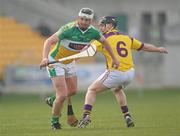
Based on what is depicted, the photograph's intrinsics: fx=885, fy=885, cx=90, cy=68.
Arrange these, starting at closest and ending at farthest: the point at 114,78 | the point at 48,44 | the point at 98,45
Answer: the point at 48,44, the point at 114,78, the point at 98,45

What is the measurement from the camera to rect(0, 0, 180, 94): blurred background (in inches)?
1347

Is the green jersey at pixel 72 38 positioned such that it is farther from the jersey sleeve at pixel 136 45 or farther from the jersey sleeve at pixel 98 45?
the jersey sleeve at pixel 136 45

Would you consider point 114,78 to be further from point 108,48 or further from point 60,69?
point 60,69

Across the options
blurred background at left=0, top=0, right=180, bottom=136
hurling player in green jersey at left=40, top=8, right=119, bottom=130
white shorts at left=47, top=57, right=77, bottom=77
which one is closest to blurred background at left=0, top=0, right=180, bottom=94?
blurred background at left=0, top=0, right=180, bottom=136

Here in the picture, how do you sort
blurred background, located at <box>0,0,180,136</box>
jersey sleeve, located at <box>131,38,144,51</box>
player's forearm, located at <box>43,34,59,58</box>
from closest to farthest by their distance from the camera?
1. player's forearm, located at <box>43,34,59,58</box>
2. jersey sleeve, located at <box>131,38,144,51</box>
3. blurred background, located at <box>0,0,180,136</box>

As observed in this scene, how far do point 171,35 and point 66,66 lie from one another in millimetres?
23962

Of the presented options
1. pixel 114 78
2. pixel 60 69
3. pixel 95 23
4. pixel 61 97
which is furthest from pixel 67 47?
pixel 95 23

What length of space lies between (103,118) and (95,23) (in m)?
19.1

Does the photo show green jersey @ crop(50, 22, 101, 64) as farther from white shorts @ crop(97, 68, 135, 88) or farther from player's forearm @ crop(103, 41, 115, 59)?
Result: white shorts @ crop(97, 68, 135, 88)

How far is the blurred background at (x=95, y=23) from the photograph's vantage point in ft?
112

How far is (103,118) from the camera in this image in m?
19.5

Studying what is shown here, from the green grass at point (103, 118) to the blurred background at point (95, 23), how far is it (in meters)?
3.69

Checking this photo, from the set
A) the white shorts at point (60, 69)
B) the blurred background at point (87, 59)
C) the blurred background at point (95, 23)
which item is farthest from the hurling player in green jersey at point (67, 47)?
the blurred background at point (95, 23)

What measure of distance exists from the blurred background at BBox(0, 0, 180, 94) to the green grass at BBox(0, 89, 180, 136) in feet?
12.1
